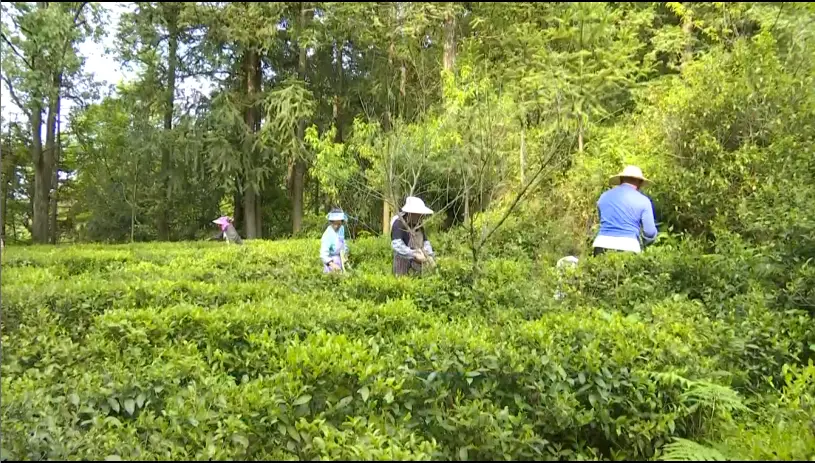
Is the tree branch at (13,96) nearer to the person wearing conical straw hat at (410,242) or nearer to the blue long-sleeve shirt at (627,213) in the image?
the person wearing conical straw hat at (410,242)

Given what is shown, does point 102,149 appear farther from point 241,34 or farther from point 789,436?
point 789,436

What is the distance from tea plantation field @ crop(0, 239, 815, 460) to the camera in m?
2.20

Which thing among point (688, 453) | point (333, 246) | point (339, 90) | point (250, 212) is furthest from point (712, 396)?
point (250, 212)

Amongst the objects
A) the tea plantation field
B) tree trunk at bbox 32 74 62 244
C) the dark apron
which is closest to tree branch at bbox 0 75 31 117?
tree trunk at bbox 32 74 62 244

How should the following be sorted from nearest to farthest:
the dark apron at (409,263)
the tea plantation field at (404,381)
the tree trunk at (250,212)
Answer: the tea plantation field at (404,381) → the dark apron at (409,263) → the tree trunk at (250,212)

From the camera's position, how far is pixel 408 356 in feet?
9.17

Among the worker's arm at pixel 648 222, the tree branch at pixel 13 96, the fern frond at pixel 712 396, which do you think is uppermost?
the tree branch at pixel 13 96

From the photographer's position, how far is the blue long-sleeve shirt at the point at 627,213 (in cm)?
538

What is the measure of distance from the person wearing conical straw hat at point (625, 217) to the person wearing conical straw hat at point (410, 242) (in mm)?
1724

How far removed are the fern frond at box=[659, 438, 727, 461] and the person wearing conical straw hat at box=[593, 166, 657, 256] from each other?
334cm

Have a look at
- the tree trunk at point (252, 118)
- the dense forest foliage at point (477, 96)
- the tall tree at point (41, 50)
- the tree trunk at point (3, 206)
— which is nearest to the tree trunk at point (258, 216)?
the tree trunk at point (252, 118)

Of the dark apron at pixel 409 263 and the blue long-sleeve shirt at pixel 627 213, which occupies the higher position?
the blue long-sleeve shirt at pixel 627 213

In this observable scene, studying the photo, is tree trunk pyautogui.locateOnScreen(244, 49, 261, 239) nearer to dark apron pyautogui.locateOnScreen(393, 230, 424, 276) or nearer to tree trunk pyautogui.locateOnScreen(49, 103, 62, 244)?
tree trunk pyautogui.locateOnScreen(49, 103, 62, 244)

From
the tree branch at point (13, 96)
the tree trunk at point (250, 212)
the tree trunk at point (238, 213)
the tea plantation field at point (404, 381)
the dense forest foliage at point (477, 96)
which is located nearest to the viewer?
the tea plantation field at point (404, 381)
